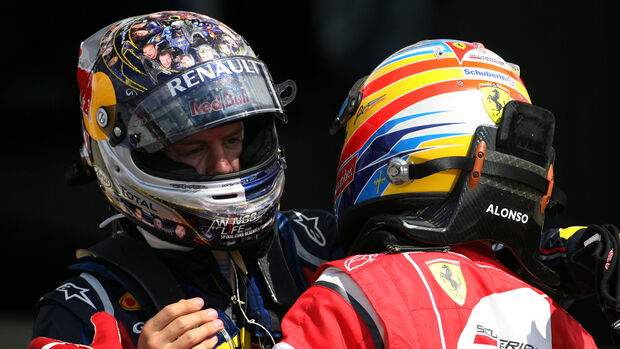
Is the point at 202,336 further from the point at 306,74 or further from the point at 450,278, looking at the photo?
the point at 306,74

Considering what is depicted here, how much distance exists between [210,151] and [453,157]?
69 centimetres

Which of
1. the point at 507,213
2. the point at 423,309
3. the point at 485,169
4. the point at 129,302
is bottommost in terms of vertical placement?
the point at 129,302

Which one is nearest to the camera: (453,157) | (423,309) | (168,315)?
(423,309)

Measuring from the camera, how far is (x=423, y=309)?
1664mm

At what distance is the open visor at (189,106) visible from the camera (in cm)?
208

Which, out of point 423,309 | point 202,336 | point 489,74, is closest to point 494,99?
point 489,74

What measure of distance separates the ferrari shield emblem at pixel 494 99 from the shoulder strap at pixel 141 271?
3.05 feet

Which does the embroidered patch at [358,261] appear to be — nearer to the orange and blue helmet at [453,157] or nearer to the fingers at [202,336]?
the orange and blue helmet at [453,157]

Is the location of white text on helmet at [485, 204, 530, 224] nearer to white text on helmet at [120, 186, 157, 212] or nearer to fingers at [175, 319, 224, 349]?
fingers at [175, 319, 224, 349]

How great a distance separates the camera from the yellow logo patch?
201 centimetres

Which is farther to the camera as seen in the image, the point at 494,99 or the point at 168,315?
the point at 494,99

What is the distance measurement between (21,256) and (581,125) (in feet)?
9.93

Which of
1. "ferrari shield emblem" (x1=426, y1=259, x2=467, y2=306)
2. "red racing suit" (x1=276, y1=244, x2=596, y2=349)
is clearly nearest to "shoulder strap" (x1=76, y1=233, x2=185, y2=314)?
"red racing suit" (x1=276, y1=244, x2=596, y2=349)

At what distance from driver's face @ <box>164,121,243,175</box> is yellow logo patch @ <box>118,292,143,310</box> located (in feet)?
1.28
